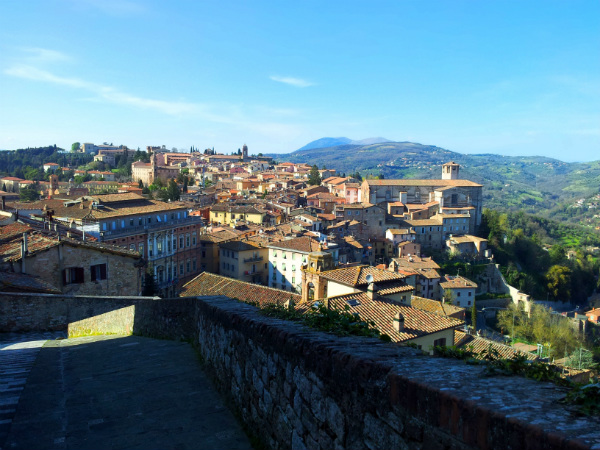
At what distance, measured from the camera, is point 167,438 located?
5172 millimetres

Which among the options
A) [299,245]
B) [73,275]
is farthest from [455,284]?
[73,275]

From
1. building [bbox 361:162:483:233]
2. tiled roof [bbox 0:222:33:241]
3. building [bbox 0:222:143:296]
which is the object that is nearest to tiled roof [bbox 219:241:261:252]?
tiled roof [bbox 0:222:33:241]

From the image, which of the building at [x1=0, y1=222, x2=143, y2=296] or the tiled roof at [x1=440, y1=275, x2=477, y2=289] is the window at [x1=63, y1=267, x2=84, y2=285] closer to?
the building at [x1=0, y1=222, x2=143, y2=296]

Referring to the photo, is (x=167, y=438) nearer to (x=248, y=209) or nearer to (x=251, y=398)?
(x=251, y=398)

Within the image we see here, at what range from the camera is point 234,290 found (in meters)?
28.1

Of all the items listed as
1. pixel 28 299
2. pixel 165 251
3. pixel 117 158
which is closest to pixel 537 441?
pixel 28 299

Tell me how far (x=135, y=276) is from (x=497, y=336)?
49.3 meters

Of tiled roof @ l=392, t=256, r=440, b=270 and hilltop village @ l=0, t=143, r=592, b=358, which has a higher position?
hilltop village @ l=0, t=143, r=592, b=358

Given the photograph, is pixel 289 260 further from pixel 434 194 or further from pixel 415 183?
pixel 415 183

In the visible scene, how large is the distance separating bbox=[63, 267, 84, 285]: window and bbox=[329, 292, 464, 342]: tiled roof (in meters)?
9.22

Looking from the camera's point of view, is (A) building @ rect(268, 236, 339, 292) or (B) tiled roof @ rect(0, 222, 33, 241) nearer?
(B) tiled roof @ rect(0, 222, 33, 241)

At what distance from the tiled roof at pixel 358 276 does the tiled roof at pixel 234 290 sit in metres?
2.62

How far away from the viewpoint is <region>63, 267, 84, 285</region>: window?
17.7 metres

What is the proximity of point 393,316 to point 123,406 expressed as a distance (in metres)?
11.7
